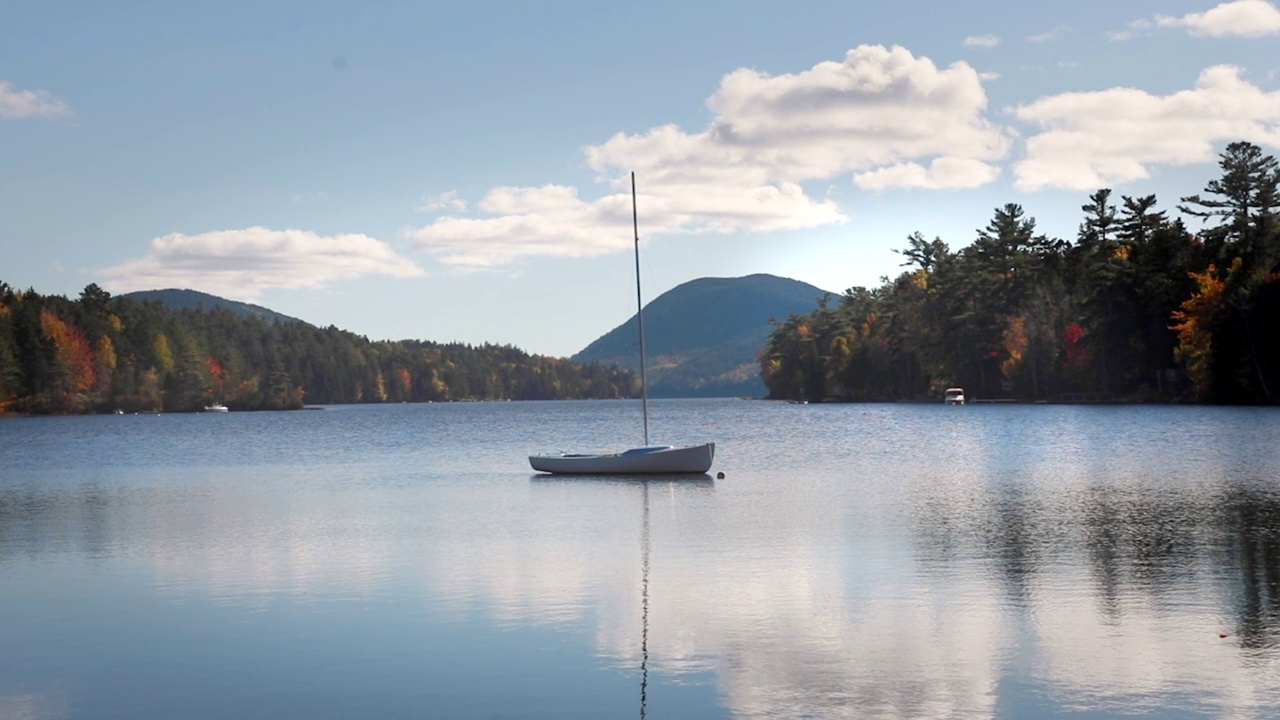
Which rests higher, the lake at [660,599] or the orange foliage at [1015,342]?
the orange foliage at [1015,342]

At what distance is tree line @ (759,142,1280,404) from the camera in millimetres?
117375

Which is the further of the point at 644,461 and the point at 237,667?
the point at 644,461

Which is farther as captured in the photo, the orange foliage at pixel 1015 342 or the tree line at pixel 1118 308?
the orange foliage at pixel 1015 342

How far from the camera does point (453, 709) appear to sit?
1505cm

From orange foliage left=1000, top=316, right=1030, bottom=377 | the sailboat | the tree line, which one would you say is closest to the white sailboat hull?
the sailboat

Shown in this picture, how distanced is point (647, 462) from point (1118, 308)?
96737mm

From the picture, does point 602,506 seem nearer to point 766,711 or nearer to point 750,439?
point 766,711

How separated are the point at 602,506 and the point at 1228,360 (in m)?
93.3

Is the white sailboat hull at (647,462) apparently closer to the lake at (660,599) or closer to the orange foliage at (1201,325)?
the lake at (660,599)

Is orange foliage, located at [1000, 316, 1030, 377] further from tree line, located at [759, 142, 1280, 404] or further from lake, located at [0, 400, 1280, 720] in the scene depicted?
lake, located at [0, 400, 1280, 720]

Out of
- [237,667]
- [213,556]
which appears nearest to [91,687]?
[237,667]

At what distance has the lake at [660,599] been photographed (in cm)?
1562

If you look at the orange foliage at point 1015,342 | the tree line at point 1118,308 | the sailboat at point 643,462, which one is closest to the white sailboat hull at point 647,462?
the sailboat at point 643,462

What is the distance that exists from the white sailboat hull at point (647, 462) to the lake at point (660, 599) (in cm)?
383
